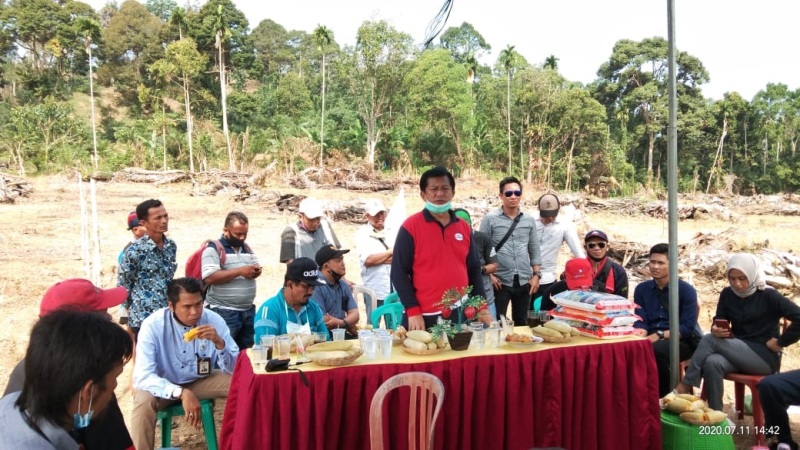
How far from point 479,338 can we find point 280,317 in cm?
125

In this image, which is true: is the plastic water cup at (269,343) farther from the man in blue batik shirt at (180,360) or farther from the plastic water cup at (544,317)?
the plastic water cup at (544,317)

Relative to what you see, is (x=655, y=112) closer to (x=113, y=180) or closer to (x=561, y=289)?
(x=113, y=180)

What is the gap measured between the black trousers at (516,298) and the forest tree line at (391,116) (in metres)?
19.7

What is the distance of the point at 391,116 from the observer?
29844mm

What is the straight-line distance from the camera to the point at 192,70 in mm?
27953

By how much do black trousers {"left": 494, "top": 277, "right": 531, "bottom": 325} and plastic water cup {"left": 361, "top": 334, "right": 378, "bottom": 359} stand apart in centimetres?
205

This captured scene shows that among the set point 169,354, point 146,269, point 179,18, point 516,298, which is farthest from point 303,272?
point 179,18

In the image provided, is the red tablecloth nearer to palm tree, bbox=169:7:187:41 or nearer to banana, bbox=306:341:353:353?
banana, bbox=306:341:353:353

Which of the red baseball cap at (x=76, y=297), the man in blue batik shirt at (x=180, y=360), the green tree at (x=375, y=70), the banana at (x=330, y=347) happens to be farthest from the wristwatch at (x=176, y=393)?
the green tree at (x=375, y=70)

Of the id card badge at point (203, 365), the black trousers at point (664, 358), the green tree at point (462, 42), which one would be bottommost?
the black trousers at point (664, 358)

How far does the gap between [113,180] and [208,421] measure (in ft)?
67.8

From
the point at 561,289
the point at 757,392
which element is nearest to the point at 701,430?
the point at 757,392

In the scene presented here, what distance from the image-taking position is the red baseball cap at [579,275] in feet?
12.4

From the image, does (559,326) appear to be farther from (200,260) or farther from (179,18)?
(179,18)
